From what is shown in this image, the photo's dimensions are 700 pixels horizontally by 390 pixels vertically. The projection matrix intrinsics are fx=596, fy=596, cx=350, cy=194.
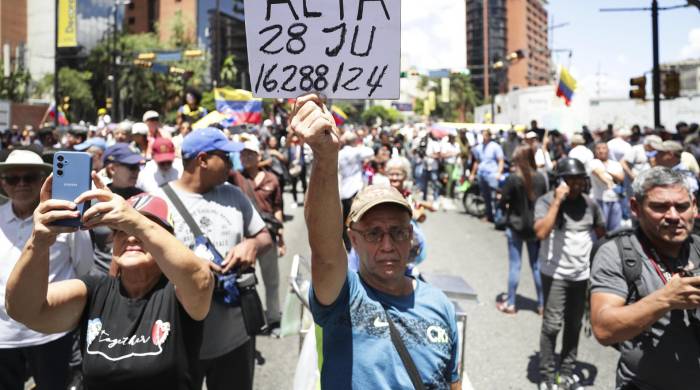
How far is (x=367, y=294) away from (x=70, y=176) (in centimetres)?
109

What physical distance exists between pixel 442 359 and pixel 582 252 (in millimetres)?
3311

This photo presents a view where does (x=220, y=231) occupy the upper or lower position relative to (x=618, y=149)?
lower

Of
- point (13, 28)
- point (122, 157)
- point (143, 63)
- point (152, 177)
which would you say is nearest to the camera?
point (122, 157)

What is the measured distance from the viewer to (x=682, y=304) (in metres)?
2.30

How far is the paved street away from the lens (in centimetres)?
505

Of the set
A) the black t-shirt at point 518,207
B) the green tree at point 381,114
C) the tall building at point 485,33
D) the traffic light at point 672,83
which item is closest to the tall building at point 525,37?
the tall building at point 485,33

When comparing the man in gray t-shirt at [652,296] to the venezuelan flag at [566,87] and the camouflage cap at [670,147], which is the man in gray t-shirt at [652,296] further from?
the venezuelan flag at [566,87]

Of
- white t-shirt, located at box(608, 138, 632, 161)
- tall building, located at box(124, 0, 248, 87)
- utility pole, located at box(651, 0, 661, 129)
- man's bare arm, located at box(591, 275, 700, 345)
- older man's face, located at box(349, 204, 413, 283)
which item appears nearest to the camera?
older man's face, located at box(349, 204, 413, 283)

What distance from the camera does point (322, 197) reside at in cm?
188

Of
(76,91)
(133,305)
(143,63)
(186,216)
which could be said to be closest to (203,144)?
(186,216)

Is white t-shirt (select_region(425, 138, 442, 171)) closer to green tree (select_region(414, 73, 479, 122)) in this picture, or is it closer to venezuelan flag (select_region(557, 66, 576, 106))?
venezuelan flag (select_region(557, 66, 576, 106))

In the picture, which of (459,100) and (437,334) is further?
(459,100)

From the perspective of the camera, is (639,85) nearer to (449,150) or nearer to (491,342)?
(449,150)

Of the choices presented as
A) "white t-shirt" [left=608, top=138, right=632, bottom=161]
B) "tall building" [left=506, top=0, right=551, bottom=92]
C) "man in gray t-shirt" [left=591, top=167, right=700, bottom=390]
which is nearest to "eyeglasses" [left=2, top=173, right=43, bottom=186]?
"man in gray t-shirt" [left=591, top=167, right=700, bottom=390]
